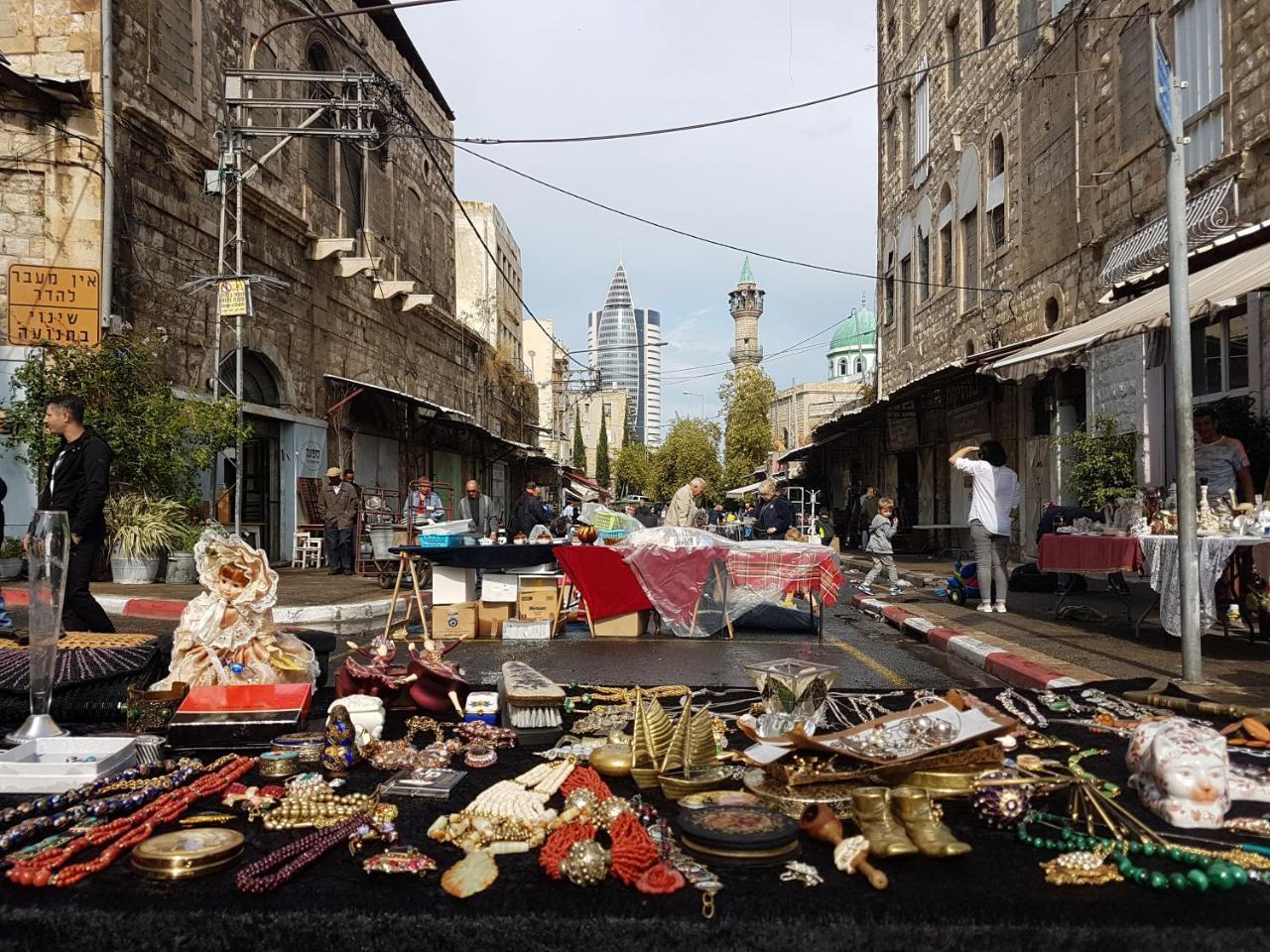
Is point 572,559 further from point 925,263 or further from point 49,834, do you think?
point 925,263

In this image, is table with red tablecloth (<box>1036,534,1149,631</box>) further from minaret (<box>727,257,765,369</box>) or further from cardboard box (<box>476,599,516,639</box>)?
minaret (<box>727,257,765,369</box>)

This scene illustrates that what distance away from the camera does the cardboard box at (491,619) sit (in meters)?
8.39

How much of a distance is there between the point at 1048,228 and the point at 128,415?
558 inches

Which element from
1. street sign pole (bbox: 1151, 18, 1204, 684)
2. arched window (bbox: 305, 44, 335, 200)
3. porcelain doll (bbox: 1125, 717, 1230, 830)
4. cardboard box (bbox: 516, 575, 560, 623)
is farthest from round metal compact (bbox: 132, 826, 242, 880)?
arched window (bbox: 305, 44, 335, 200)

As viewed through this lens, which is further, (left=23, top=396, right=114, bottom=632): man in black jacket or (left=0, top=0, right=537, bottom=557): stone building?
(left=0, top=0, right=537, bottom=557): stone building

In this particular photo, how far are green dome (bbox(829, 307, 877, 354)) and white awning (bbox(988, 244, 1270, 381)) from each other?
78.1 m

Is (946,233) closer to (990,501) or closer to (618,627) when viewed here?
(990,501)

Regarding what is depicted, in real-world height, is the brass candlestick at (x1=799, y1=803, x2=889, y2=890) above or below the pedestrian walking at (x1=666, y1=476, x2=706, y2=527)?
below

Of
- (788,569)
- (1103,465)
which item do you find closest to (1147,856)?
(788,569)

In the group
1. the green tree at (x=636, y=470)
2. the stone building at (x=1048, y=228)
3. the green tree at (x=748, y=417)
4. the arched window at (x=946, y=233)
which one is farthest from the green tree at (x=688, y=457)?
the arched window at (x=946, y=233)

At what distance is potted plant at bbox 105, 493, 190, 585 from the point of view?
10977mm

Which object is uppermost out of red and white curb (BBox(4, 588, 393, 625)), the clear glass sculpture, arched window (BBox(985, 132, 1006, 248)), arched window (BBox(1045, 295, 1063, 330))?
arched window (BBox(985, 132, 1006, 248))

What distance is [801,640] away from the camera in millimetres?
8250

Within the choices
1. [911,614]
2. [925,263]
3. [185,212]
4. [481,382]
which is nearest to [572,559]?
[911,614]
